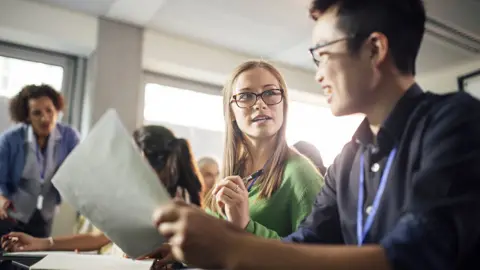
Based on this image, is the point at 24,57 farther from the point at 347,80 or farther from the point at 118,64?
the point at 347,80

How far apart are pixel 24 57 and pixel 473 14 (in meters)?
3.59

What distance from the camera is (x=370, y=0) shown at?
0.65 metres

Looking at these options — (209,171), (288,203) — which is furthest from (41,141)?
(288,203)

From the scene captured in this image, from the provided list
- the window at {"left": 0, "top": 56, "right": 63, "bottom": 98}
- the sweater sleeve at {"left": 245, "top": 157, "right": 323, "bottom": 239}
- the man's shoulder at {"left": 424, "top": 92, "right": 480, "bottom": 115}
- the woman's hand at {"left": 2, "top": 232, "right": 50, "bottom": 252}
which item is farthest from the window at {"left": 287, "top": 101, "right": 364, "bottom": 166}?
the man's shoulder at {"left": 424, "top": 92, "right": 480, "bottom": 115}

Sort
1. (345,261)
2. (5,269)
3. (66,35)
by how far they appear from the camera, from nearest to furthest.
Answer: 1. (345,261)
2. (5,269)
3. (66,35)

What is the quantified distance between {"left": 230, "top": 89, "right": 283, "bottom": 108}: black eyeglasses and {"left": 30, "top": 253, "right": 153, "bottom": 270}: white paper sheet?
0.49 m

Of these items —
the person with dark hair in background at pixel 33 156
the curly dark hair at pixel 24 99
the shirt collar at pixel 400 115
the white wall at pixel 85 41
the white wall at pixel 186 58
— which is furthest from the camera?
the white wall at pixel 186 58

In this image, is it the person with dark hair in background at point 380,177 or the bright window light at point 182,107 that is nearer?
the person with dark hair in background at point 380,177

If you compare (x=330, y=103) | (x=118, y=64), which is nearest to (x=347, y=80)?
(x=330, y=103)

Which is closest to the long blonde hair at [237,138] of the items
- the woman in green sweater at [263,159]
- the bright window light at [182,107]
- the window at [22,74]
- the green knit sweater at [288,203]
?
the woman in green sweater at [263,159]

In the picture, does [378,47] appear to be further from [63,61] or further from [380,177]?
[63,61]

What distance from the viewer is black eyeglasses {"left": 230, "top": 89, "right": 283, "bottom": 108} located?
1.13 m

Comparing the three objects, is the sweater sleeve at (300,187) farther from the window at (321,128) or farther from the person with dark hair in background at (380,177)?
the window at (321,128)

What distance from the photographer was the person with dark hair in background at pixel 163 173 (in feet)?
5.23
